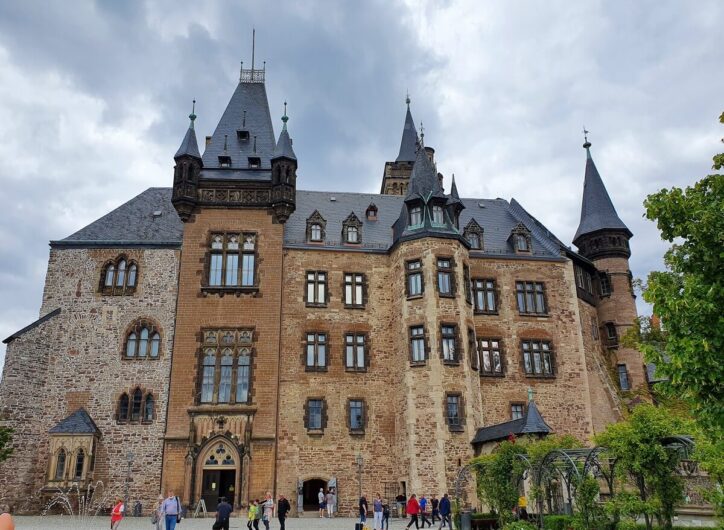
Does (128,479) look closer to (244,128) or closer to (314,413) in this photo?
(314,413)

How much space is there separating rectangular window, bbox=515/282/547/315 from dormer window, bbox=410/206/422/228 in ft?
22.8

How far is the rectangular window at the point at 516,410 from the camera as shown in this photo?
32812 millimetres

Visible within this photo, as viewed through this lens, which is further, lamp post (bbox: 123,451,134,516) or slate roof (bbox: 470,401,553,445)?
lamp post (bbox: 123,451,134,516)

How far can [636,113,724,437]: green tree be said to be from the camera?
10.7 meters

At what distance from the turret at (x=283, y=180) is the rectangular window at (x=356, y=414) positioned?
10.5m

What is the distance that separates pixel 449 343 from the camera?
31.1 metres

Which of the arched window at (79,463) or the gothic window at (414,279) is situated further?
the gothic window at (414,279)

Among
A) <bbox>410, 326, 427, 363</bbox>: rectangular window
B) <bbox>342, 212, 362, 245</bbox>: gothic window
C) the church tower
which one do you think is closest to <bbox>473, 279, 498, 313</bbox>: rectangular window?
<bbox>410, 326, 427, 363</bbox>: rectangular window

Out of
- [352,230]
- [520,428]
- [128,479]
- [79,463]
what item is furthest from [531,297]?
[79,463]

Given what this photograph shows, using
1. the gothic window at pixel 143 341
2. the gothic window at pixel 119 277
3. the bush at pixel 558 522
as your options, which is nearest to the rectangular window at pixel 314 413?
the gothic window at pixel 143 341

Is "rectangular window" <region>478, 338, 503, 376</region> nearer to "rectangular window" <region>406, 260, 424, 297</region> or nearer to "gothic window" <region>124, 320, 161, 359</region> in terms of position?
"rectangular window" <region>406, 260, 424, 297</region>

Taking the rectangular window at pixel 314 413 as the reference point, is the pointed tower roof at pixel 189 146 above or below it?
above

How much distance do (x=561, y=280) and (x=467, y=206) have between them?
26.8 ft

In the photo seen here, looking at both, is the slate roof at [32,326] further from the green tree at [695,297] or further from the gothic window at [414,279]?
the green tree at [695,297]
